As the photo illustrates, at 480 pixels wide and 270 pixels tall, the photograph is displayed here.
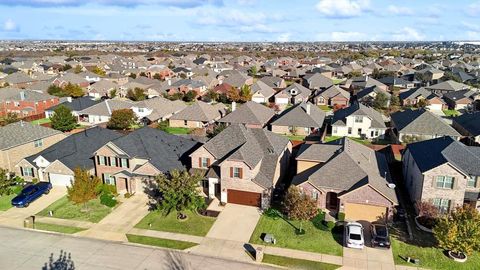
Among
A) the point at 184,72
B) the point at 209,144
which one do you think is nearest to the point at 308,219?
the point at 209,144

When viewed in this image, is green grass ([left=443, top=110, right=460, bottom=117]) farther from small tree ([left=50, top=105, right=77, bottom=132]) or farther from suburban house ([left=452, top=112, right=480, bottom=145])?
small tree ([left=50, top=105, right=77, bottom=132])

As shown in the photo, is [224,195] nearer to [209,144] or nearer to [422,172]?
[209,144]

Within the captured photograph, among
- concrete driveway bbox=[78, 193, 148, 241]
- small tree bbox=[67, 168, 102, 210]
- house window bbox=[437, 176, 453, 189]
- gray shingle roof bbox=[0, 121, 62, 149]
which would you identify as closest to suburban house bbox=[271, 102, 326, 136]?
house window bbox=[437, 176, 453, 189]

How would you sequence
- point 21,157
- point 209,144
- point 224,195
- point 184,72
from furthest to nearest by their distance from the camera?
1. point 184,72
2. point 21,157
3. point 209,144
4. point 224,195

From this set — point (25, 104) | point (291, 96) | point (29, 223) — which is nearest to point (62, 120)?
point (25, 104)

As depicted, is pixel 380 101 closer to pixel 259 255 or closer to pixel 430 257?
pixel 430 257

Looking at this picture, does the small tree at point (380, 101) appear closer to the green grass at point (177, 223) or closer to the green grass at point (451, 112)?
the green grass at point (451, 112)
